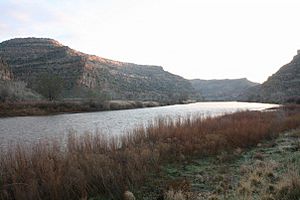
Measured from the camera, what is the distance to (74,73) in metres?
101

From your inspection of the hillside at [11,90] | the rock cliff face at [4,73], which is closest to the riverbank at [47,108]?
the hillside at [11,90]

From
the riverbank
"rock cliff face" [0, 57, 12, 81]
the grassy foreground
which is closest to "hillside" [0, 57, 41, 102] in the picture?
"rock cliff face" [0, 57, 12, 81]

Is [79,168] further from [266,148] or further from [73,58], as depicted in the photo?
[73,58]

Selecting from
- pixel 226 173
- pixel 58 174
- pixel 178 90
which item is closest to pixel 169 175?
pixel 226 173

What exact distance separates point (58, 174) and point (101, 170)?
3.24 ft

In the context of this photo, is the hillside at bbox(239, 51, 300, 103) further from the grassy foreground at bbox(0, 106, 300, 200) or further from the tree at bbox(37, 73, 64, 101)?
the grassy foreground at bbox(0, 106, 300, 200)

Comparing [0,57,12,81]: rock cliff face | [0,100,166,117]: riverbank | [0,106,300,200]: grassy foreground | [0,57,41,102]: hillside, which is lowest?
[0,106,300,200]: grassy foreground

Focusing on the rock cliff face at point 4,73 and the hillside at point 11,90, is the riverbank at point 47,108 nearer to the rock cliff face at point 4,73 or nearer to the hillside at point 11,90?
the hillside at point 11,90

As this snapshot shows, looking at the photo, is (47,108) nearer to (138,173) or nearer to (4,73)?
(4,73)

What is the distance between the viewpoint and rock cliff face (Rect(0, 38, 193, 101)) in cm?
9628

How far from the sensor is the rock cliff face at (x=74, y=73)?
96275 millimetres

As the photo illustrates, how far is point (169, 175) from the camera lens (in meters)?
9.52

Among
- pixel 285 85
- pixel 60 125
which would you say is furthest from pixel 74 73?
pixel 60 125

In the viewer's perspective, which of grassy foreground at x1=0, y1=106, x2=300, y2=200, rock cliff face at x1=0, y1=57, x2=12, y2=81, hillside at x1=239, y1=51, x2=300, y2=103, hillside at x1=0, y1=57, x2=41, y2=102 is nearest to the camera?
grassy foreground at x1=0, y1=106, x2=300, y2=200
